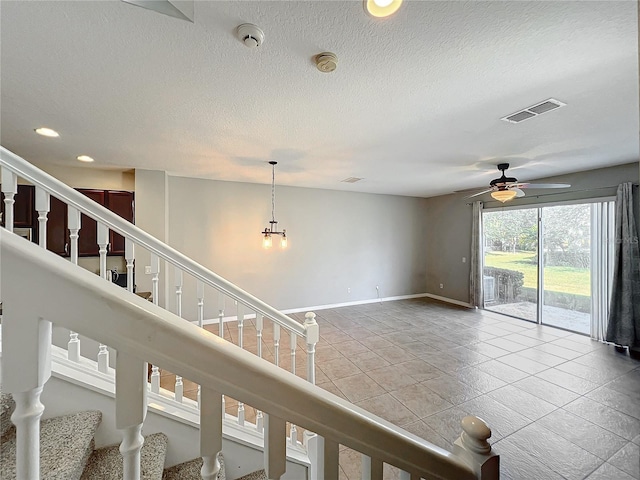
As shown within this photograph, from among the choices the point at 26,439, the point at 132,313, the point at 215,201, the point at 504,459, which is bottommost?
the point at 504,459

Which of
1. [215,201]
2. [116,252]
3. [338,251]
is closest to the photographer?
[116,252]

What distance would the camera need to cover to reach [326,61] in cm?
161

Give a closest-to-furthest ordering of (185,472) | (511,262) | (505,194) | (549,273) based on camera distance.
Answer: (185,472), (505,194), (549,273), (511,262)

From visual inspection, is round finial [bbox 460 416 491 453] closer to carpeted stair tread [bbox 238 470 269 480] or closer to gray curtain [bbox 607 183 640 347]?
carpeted stair tread [bbox 238 470 269 480]

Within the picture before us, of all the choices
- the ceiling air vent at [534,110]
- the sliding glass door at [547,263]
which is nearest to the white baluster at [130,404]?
the ceiling air vent at [534,110]

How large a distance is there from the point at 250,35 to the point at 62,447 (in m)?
2.11

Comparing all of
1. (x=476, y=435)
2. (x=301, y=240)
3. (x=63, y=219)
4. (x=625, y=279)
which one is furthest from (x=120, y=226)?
(x=625, y=279)

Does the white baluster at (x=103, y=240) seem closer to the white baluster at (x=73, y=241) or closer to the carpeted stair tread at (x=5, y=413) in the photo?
the white baluster at (x=73, y=241)

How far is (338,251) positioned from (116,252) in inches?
165

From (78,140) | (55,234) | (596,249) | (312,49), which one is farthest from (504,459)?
(55,234)

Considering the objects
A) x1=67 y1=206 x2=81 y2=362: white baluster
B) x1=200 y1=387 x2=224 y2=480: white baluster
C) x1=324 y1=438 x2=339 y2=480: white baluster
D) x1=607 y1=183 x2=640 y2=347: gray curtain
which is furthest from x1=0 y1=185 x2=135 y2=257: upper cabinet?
x1=607 y1=183 x2=640 y2=347: gray curtain

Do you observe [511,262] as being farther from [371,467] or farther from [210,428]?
[210,428]

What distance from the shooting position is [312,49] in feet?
5.07

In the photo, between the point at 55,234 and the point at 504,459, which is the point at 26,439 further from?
the point at 55,234
